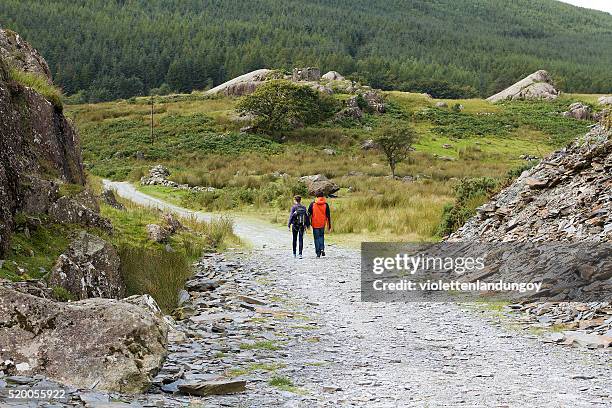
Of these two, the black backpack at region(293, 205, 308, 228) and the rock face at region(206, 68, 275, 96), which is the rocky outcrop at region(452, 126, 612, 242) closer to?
the black backpack at region(293, 205, 308, 228)

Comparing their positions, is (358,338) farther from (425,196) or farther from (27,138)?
(425,196)

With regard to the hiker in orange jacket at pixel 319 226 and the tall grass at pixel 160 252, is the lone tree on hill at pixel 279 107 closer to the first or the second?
the tall grass at pixel 160 252

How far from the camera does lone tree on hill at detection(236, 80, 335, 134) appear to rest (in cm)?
7025

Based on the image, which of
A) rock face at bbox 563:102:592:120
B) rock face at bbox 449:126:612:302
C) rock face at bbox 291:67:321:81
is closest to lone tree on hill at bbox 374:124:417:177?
rock face at bbox 449:126:612:302

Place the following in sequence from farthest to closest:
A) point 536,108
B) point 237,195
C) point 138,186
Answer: point 536,108 → point 138,186 → point 237,195

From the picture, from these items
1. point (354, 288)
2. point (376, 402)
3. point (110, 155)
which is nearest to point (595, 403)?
point (376, 402)

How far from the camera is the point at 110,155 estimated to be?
6056 centimetres

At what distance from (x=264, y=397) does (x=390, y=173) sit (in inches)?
1612

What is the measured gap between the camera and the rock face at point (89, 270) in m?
8.23

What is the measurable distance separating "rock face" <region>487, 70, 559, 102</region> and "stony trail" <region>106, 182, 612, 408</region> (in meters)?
108

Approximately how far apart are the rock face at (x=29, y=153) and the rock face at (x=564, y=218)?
863 cm

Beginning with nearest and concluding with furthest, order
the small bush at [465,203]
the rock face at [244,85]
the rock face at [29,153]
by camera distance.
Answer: the rock face at [29,153], the small bush at [465,203], the rock face at [244,85]

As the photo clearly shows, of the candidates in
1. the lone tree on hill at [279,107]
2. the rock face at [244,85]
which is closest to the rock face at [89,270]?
the lone tree on hill at [279,107]

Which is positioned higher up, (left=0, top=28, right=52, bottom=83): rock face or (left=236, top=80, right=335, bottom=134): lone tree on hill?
(left=236, top=80, right=335, bottom=134): lone tree on hill
